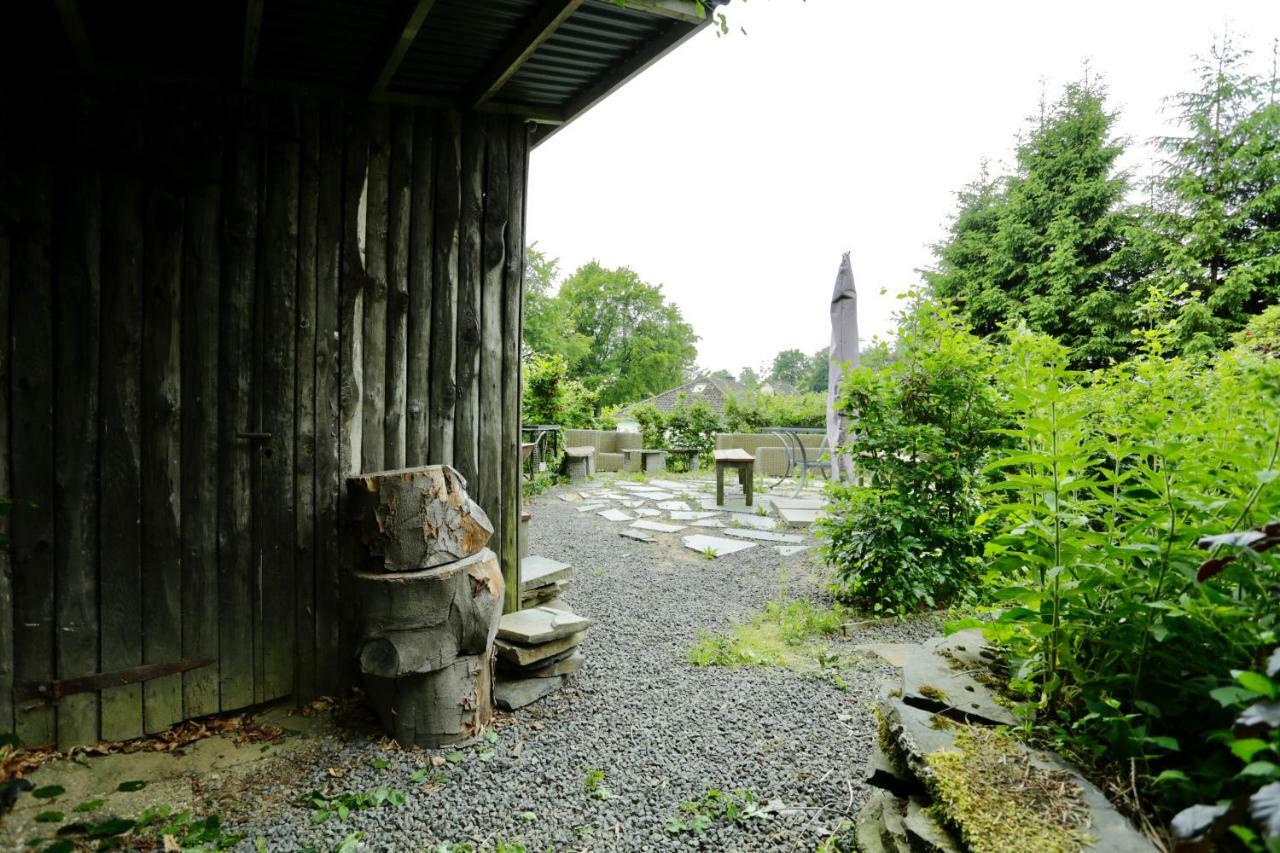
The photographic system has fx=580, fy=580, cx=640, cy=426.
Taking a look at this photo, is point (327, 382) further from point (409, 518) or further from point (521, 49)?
point (521, 49)

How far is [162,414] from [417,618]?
4.38 ft

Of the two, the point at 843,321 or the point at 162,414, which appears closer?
the point at 162,414

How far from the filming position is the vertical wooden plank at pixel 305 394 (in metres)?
2.56

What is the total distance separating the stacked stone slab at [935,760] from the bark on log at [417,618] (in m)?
1.54

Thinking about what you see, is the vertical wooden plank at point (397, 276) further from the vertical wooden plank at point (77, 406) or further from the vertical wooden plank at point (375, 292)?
the vertical wooden plank at point (77, 406)

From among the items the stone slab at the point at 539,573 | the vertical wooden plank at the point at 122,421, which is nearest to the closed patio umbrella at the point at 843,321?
the stone slab at the point at 539,573

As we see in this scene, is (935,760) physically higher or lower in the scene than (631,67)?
lower

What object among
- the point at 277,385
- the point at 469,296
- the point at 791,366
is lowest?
the point at 277,385

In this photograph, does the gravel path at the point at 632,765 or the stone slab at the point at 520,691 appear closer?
the gravel path at the point at 632,765

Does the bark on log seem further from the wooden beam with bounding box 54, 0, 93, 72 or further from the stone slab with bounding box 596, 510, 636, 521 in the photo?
the stone slab with bounding box 596, 510, 636, 521

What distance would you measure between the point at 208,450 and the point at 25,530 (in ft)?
2.05

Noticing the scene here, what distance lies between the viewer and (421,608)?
2270mm

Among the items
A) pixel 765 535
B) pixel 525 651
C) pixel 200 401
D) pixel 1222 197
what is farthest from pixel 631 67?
pixel 1222 197

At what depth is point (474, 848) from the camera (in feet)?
5.89
